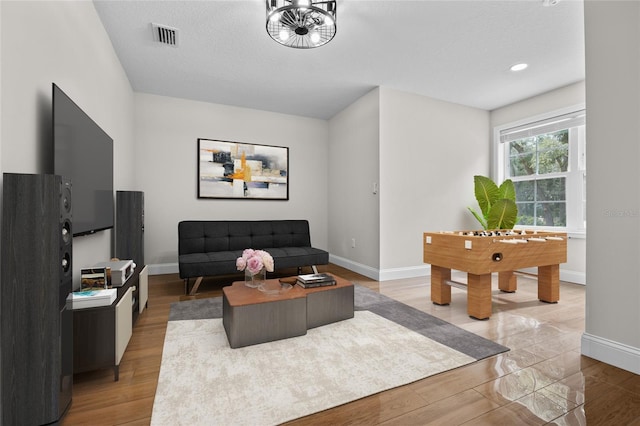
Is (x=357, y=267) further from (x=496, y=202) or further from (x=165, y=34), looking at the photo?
(x=165, y=34)

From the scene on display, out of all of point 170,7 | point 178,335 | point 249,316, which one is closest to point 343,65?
point 170,7

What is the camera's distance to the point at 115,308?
5.53ft

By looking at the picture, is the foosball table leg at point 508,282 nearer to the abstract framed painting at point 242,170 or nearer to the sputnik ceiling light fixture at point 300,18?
the sputnik ceiling light fixture at point 300,18

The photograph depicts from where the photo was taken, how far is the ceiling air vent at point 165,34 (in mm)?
2770

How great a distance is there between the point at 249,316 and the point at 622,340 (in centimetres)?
240

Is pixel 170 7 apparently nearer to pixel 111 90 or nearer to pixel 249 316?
pixel 111 90

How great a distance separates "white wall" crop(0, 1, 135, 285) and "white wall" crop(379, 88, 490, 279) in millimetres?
3190

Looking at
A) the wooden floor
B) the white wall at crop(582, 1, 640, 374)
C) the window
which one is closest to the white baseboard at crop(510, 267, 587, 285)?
the window

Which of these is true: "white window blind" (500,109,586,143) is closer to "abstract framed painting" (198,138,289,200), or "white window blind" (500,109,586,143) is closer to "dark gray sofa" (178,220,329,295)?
"dark gray sofa" (178,220,329,295)

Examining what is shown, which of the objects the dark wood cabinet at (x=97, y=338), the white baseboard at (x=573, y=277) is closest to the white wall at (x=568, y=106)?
the white baseboard at (x=573, y=277)

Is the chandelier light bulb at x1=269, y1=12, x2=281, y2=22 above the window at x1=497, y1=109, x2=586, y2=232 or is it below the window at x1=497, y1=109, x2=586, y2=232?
above

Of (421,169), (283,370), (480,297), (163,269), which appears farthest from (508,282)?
(163,269)

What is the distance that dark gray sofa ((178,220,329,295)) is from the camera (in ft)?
11.4

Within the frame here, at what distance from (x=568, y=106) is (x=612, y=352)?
348cm
